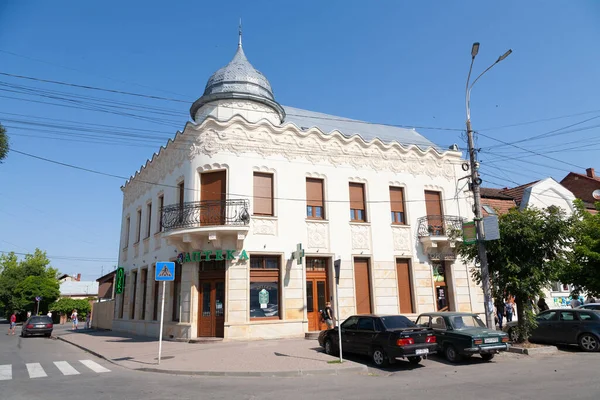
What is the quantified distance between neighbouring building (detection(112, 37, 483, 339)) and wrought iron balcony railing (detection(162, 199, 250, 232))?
0.05 metres

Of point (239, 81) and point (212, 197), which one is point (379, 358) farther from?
point (239, 81)

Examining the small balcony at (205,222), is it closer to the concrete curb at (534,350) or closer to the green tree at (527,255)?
the green tree at (527,255)

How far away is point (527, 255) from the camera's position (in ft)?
46.3

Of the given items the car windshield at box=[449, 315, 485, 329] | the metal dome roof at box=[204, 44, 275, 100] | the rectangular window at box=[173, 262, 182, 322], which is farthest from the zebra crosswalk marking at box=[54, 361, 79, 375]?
the metal dome roof at box=[204, 44, 275, 100]

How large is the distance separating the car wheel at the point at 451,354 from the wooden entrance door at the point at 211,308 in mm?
8875

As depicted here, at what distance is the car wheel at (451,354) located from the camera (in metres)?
11.5

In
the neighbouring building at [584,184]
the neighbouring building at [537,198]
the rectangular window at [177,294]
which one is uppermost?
the neighbouring building at [584,184]

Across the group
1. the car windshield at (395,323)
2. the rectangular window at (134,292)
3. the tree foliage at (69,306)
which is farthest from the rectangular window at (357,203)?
the tree foliage at (69,306)

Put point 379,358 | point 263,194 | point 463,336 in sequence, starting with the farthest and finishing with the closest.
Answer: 1. point 263,194
2. point 463,336
3. point 379,358

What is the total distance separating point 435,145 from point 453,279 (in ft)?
28.0

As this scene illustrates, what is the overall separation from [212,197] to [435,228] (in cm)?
1166

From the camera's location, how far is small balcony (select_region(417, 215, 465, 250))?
20406mm

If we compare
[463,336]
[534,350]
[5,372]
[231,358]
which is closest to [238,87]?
[231,358]

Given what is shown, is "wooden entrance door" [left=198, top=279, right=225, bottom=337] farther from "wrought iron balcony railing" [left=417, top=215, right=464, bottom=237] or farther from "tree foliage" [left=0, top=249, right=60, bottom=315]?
"tree foliage" [left=0, top=249, right=60, bottom=315]
